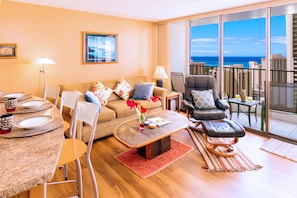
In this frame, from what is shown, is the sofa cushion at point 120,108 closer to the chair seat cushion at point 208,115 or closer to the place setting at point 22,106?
the chair seat cushion at point 208,115

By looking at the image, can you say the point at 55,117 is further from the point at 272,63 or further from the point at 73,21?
the point at 272,63

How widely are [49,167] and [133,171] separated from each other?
6.33 feet

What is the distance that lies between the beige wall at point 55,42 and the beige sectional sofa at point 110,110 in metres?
0.30

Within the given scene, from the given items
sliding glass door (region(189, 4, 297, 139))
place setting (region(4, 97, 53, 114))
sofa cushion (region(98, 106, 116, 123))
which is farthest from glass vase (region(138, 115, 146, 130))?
sliding glass door (region(189, 4, 297, 139))

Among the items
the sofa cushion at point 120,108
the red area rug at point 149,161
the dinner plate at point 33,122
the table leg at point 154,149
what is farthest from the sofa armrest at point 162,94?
the dinner plate at point 33,122

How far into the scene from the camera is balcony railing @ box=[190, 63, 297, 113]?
367cm

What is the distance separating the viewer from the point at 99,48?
15.0 feet

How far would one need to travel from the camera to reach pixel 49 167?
0.89 m

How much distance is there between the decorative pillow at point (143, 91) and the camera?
4.55 metres

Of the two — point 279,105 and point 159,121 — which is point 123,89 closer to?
point 159,121

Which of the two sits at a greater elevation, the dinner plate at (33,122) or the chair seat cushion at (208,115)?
the dinner plate at (33,122)

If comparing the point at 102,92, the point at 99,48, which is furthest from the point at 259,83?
the point at 99,48

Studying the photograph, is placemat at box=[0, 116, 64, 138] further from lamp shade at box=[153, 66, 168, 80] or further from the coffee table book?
lamp shade at box=[153, 66, 168, 80]

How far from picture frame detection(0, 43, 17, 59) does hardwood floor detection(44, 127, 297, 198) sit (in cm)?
224
